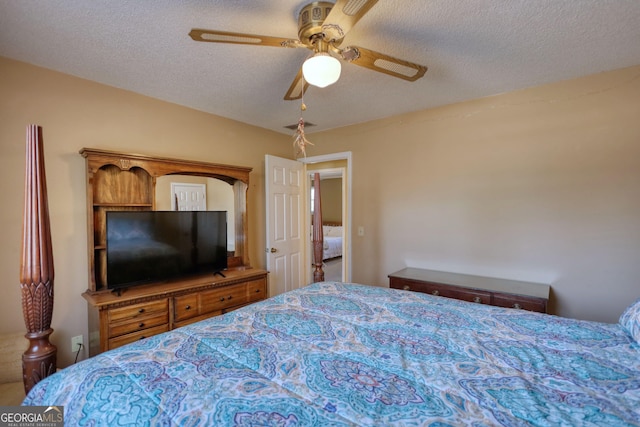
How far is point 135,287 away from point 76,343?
0.58m

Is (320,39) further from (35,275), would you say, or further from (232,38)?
(35,275)

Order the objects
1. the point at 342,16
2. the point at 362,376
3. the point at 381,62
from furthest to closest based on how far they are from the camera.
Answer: the point at 381,62 < the point at 342,16 < the point at 362,376

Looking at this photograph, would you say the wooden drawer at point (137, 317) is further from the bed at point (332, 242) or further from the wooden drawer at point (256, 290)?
the bed at point (332, 242)

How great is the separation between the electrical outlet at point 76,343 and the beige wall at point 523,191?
282 centimetres

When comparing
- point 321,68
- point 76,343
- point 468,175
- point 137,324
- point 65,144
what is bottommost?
point 76,343

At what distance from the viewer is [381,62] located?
1.65m

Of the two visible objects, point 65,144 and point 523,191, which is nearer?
point 65,144

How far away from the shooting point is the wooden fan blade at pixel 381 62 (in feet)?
4.92

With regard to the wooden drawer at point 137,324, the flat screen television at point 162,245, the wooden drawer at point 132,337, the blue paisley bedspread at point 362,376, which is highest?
the flat screen television at point 162,245

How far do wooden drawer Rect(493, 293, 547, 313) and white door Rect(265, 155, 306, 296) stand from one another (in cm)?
236

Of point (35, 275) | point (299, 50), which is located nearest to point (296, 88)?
point (299, 50)

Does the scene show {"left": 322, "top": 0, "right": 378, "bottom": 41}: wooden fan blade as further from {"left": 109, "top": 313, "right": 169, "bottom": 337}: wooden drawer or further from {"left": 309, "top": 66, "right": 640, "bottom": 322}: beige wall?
{"left": 109, "top": 313, "right": 169, "bottom": 337}: wooden drawer

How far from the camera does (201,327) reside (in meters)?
1.43

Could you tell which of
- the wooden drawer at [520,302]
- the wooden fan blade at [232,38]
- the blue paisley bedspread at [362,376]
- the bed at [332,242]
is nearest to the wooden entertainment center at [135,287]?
the blue paisley bedspread at [362,376]
